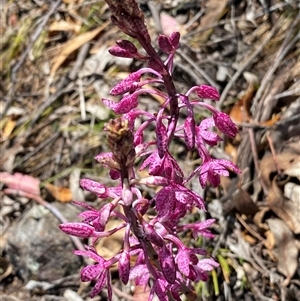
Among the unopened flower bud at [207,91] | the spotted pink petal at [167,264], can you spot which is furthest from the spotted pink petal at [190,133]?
the spotted pink petal at [167,264]

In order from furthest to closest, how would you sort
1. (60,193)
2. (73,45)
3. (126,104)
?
(73,45)
(60,193)
(126,104)

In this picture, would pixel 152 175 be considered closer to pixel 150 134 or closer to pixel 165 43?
pixel 165 43

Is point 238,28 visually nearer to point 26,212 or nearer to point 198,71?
point 198,71

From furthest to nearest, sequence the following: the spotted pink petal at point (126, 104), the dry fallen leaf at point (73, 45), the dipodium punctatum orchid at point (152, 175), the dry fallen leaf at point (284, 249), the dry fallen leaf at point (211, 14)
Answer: the dry fallen leaf at point (73, 45)
the dry fallen leaf at point (211, 14)
the dry fallen leaf at point (284, 249)
the spotted pink petal at point (126, 104)
the dipodium punctatum orchid at point (152, 175)

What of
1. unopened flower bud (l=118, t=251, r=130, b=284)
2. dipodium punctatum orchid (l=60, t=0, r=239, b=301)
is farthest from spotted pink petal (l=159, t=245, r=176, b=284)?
unopened flower bud (l=118, t=251, r=130, b=284)

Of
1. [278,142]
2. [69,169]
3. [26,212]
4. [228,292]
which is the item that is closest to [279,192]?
[278,142]

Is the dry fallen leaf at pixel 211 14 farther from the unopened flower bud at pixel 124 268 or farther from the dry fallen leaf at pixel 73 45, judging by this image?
the unopened flower bud at pixel 124 268

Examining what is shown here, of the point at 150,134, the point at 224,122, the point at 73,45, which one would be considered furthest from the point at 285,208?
the point at 73,45
